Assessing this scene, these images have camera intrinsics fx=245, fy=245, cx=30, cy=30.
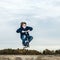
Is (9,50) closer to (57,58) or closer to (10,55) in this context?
(10,55)

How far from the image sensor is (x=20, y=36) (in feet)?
29.8

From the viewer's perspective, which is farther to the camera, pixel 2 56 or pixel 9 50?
pixel 9 50

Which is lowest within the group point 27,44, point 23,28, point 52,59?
point 52,59

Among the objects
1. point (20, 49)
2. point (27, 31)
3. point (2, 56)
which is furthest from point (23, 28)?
point (2, 56)

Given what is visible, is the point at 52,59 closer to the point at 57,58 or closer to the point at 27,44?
the point at 57,58

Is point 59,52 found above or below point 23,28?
below

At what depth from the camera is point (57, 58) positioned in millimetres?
8320

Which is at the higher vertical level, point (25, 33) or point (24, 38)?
point (25, 33)

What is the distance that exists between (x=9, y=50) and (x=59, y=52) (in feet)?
6.13

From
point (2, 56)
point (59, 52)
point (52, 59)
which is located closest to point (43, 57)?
Answer: point (52, 59)

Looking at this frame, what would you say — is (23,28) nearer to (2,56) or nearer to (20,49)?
(20,49)

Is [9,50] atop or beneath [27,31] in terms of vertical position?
beneath

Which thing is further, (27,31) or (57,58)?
(27,31)

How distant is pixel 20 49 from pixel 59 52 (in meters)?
1.44
